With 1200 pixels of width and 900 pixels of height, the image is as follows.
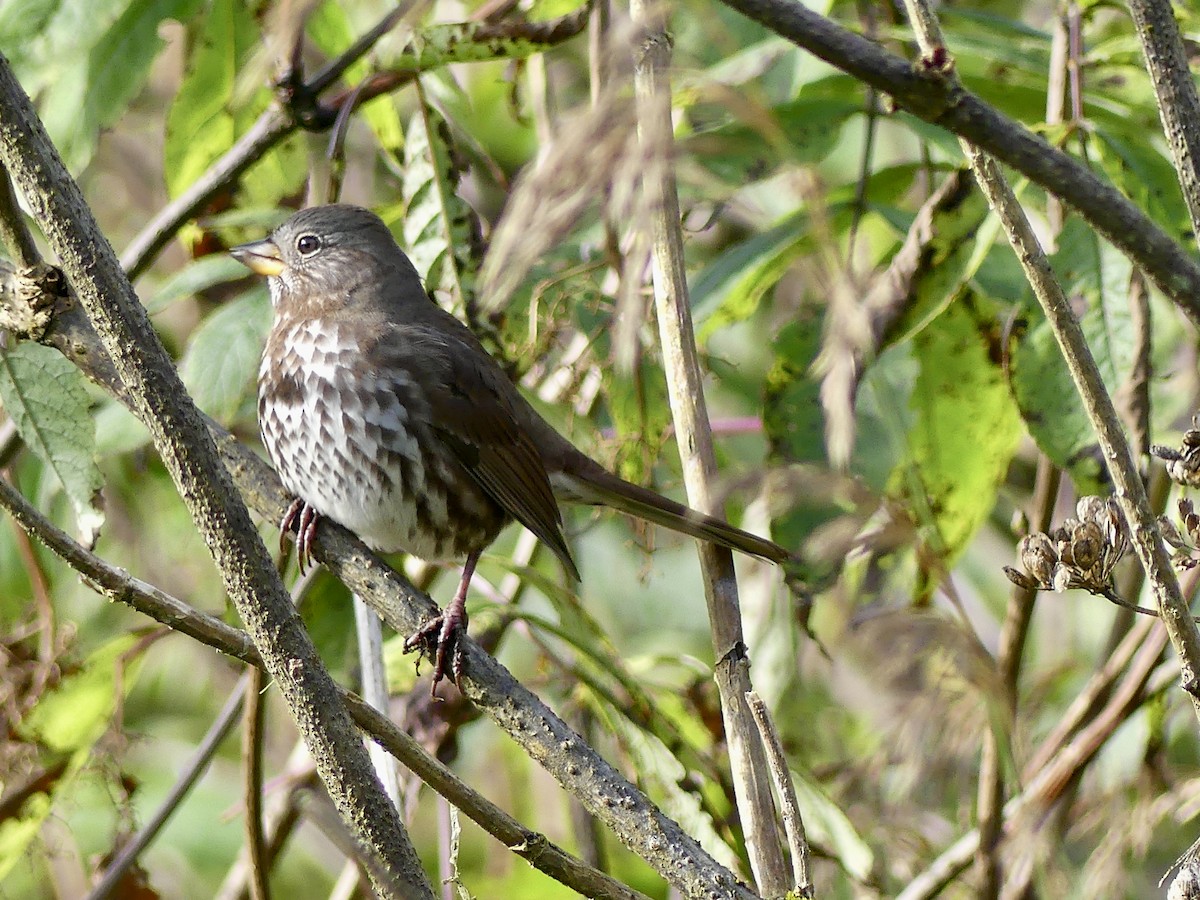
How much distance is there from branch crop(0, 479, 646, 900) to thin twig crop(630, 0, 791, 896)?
0.86 feet

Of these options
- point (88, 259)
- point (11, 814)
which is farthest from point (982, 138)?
point (11, 814)

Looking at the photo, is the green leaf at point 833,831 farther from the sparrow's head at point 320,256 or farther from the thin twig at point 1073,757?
the sparrow's head at point 320,256

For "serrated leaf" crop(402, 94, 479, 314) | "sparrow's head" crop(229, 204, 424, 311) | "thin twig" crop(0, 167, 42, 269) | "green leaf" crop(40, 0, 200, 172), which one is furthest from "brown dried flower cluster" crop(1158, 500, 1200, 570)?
"sparrow's head" crop(229, 204, 424, 311)

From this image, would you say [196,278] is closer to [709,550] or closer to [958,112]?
[709,550]

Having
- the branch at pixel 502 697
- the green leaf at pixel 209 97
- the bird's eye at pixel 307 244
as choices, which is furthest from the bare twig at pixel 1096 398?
the bird's eye at pixel 307 244

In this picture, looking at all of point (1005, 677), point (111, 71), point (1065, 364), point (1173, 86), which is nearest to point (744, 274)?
point (1065, 364)

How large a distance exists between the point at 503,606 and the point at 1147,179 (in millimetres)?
1374

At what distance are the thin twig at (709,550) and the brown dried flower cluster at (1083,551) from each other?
446 mm

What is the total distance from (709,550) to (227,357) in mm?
1169

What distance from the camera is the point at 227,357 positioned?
2.84 m

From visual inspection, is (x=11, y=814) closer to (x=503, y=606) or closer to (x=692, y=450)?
(x=503, y=606)

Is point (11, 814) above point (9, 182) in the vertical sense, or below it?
below

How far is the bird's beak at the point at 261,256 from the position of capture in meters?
3.34

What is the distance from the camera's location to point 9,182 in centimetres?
203
